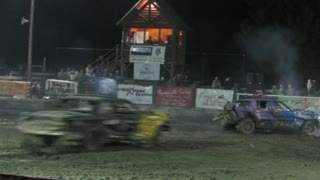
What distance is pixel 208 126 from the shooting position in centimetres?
2209

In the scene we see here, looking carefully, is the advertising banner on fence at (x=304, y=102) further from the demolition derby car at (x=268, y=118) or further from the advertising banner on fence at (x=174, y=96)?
the advertising banner on fence at (x=174, y=96)

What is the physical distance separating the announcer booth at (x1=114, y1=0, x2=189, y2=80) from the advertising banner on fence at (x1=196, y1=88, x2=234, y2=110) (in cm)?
1241

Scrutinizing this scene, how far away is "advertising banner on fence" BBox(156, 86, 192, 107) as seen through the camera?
1098 inches

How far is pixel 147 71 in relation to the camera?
116 feet

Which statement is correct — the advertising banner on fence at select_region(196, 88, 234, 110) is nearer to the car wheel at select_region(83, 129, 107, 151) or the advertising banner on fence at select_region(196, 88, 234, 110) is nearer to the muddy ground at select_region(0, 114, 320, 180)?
the muddy ground at select_region(0, 114, 320, 180)

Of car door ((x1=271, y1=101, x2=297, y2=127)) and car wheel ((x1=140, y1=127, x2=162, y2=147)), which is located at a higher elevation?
car door ((x1=271, y1=101, x2=297, y2=127))

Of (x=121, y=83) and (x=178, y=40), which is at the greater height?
(x=178, y=40)

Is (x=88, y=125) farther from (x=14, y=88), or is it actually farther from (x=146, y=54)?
(x=146, y=54)

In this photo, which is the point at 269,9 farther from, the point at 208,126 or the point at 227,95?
the point at 208,126

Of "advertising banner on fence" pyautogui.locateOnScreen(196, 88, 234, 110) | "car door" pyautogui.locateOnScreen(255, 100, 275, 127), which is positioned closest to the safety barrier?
"advertising banner on fence" pyautogui.locateOnScreen(196, 88, 234, 110)

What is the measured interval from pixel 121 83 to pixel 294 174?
65.1ft

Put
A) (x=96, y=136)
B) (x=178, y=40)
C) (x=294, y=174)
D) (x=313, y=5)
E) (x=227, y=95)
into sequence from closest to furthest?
1. (x=294, y=174)
2. (x=96, y=136)
3. (x=227, y=95)
4. (x=313, y=5)
5. (x=178, y=40)

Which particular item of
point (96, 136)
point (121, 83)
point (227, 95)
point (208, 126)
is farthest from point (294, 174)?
point (121, 83)

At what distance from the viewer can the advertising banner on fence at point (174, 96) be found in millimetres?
27891
